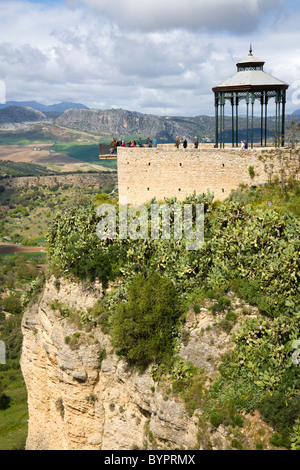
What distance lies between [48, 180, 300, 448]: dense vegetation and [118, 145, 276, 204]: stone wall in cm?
85

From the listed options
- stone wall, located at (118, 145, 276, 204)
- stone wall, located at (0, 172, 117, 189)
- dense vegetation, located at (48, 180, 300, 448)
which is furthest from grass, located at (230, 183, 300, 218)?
stone wall, located at (0, 172, 117, 189)

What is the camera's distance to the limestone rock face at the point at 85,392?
16.8 m

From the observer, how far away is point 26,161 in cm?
16838

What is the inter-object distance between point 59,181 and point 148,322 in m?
112

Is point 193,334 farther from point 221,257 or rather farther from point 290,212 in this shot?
point 290,212

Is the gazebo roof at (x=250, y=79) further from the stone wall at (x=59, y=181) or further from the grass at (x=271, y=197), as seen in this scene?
the stone wall at (x=59, y=181)

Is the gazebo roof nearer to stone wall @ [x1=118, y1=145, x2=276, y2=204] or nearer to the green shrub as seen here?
stone wall @ [x1=118, y1=145, x2=276, y2=204]

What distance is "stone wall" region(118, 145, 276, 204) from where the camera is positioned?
21000 mm

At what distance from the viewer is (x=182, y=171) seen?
2230 centimetres

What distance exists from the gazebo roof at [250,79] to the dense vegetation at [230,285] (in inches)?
174

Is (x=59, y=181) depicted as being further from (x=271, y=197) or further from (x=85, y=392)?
(x=271, y=197)

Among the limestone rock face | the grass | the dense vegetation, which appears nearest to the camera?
the dense vegetation
